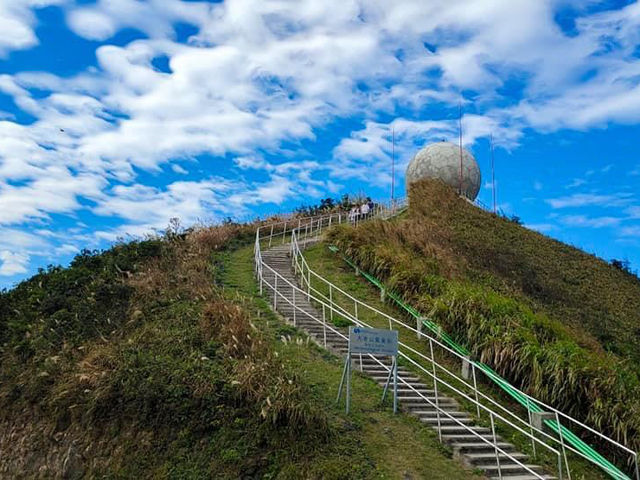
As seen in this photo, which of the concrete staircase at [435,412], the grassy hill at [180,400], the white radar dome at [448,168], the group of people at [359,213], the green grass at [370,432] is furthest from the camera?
the white radar dome at [448,168]

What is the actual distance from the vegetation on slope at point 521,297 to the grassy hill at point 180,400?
3102mm

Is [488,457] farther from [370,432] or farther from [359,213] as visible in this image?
[359,213]

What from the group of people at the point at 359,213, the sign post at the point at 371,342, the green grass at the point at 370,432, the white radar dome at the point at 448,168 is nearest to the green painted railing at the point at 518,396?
the green grass at the point at 370,432

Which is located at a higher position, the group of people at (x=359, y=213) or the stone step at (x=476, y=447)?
the group of people at (x=359, y=213)

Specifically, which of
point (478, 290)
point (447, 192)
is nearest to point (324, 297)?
point (478, 290)

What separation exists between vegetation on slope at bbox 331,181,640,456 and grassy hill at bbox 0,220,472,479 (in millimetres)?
3102

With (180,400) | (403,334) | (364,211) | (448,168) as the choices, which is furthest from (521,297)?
(448,168)

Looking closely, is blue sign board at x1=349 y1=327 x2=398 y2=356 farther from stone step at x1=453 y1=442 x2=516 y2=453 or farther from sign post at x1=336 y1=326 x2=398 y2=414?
stone step at x1=453 y1=442 x2=516 y2=453

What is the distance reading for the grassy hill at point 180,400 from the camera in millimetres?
8516

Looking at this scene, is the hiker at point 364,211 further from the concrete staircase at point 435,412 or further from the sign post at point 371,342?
the sign post at point 371,342

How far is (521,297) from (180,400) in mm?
11785

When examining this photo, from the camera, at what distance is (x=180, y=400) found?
376 inches

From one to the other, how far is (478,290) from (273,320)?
5.54 metres

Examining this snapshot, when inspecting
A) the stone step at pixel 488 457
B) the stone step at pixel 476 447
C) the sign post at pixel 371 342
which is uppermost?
the sign post at pixel 371 342
